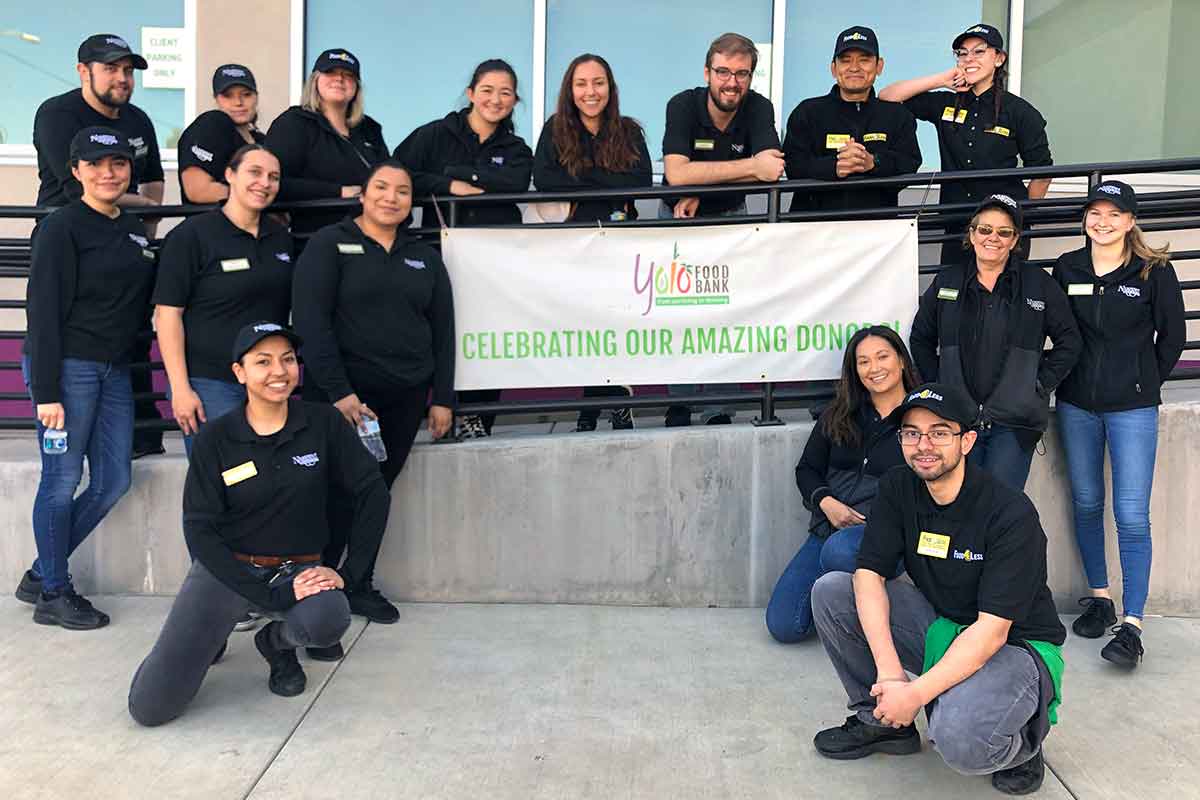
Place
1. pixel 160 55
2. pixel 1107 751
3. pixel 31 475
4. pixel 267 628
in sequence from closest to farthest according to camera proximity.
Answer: pixel 1107 751 → pixel 267 628 → pixel 31 475 → pixel 160 55

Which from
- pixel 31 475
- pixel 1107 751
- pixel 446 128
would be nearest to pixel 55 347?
pixel 31 475

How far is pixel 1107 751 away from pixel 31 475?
15.2ft

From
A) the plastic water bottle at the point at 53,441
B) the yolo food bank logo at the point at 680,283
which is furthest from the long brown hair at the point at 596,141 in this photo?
the plastic water bottle at the point at 53,441

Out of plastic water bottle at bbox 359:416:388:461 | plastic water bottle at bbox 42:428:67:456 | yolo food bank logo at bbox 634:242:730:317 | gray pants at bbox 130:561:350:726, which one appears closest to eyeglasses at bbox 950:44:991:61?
yolo food bank logo at bbox 634:242:730:317

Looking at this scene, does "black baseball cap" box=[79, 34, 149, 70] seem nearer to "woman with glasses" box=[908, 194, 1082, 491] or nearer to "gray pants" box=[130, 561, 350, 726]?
"gray pants" box=[130, 561, 350, 726]

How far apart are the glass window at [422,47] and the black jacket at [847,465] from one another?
11.9 ft

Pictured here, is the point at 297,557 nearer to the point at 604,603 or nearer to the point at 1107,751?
the point at 604,603

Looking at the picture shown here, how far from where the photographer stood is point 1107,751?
3641 mm

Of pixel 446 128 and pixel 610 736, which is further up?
pixel 446 128

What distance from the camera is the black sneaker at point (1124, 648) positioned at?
14.3 ft

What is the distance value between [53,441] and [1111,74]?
690 centimetres

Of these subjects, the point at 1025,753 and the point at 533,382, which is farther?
the point at 533,382

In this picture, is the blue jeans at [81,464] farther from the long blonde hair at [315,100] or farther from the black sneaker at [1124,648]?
the black sneaker at [1124,648]

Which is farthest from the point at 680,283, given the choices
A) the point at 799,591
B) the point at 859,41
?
the point at 799,591
